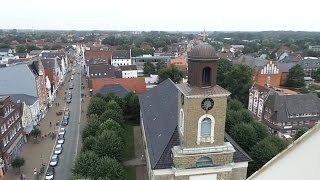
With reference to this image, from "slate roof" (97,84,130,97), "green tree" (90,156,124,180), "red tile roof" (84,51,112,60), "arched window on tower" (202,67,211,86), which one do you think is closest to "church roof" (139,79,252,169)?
"arched window on tower" (202,67,211,86)

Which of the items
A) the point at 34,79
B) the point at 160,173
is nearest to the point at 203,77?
the point at 160,173

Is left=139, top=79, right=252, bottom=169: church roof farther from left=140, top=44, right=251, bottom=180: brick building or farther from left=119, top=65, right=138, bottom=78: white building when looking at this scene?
left=119, top=65, right=138, bottom=78: white building

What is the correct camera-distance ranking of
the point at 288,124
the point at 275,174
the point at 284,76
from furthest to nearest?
the point at 284,76 → the point at 288,124 → the point at 275,174

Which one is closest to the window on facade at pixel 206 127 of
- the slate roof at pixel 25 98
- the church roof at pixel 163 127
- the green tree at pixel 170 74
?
the church roof at pixel 163 127

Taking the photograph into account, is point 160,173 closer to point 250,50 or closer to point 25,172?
point 25,172

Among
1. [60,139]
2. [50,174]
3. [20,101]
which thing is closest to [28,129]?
[20,101]

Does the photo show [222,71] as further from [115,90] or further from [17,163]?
[17,163]
